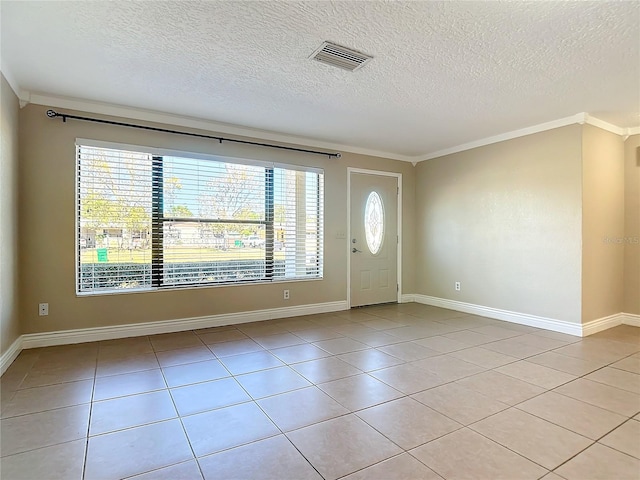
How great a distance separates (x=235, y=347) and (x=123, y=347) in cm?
111

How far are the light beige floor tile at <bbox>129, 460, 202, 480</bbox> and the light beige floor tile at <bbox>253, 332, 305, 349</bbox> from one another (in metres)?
1.84

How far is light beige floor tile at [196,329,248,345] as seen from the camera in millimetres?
3738

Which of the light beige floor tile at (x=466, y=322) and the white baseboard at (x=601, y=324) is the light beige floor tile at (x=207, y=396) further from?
the white baseboard at (x=601, y=324)

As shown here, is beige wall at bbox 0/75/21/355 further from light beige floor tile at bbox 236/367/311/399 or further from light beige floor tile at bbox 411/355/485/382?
light beige floor tile at bbox 411/355/485/382

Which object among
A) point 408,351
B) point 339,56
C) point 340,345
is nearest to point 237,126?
point 339,56

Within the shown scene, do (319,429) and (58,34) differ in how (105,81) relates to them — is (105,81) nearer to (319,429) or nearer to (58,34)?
(58,34)

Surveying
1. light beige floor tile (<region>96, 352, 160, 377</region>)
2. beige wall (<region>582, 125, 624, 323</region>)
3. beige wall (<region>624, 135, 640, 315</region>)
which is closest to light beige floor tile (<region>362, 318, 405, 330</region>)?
beige wall (<region>582, 125, 624, 323</region>)

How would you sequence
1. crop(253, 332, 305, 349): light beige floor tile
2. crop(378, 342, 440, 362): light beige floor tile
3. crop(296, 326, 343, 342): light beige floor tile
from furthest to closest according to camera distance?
crop(296, 326, 343, 342): light beige floor tile < crop(253, 332, 305, 349): light beige floor tile < crop(378, 342, 440, 362): light beige floor tile

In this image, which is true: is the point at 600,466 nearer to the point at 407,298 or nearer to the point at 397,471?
the point at 397,471

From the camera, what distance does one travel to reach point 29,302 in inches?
134

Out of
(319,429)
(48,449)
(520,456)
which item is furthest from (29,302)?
(520,456)

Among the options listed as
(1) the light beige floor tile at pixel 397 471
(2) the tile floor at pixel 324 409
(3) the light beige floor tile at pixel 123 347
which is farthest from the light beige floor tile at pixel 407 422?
(3) the light beige floor tile at pixel 123 347

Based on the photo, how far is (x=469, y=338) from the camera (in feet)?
12.6

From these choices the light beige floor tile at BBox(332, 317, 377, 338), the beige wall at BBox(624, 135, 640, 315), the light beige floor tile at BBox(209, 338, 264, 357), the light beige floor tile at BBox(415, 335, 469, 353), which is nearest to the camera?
the light beige floor tile at BBox(209, 338, 264, 357)
